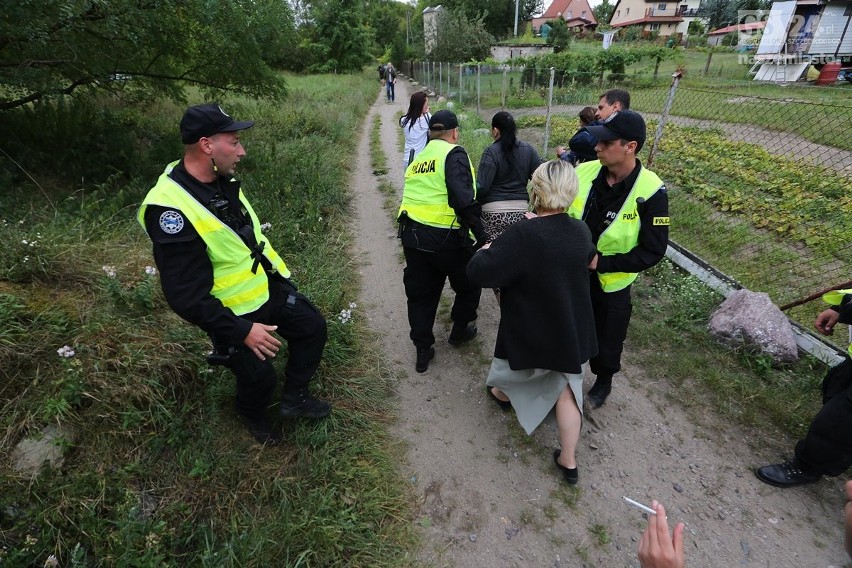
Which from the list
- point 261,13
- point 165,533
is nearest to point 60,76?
point 261,13

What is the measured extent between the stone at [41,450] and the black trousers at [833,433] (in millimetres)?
4241

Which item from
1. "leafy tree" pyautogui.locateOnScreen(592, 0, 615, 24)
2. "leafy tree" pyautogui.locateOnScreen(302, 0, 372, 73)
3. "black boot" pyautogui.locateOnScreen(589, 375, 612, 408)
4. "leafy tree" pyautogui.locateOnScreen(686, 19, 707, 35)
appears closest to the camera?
"black boot" pyautogui.locateOnScreen(589, 375, 612, 408)

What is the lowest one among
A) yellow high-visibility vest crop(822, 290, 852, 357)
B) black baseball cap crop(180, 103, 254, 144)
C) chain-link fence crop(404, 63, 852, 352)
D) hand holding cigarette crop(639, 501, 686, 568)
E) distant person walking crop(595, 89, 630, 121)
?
chain-link fence crop(404, 63, 852, 352)

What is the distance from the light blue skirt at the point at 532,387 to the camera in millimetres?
2506

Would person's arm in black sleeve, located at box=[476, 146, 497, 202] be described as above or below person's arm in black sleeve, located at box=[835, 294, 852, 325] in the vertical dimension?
above

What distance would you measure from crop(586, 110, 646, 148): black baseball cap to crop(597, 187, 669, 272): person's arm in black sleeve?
0.35 m

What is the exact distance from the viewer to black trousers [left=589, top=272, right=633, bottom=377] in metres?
2.83

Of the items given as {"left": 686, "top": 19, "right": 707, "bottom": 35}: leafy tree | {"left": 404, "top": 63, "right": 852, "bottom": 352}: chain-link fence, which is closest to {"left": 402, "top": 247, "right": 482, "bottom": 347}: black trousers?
{"left": 404, "top": 63, "right": 852, "bottom": 352}: chain-link fence

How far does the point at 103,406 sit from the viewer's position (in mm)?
2562

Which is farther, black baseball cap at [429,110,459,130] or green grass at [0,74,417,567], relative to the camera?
black baseball cap at [429,110,459,130]

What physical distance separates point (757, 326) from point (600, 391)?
4.97 ft

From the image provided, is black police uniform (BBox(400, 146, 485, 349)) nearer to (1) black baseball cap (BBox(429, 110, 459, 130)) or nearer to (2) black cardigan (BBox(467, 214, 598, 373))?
(1) black baseball cap (BBox(429, 110, 459, 130))

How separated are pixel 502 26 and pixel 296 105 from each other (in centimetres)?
4403

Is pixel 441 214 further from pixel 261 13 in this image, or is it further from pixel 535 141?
pixel 535 141
